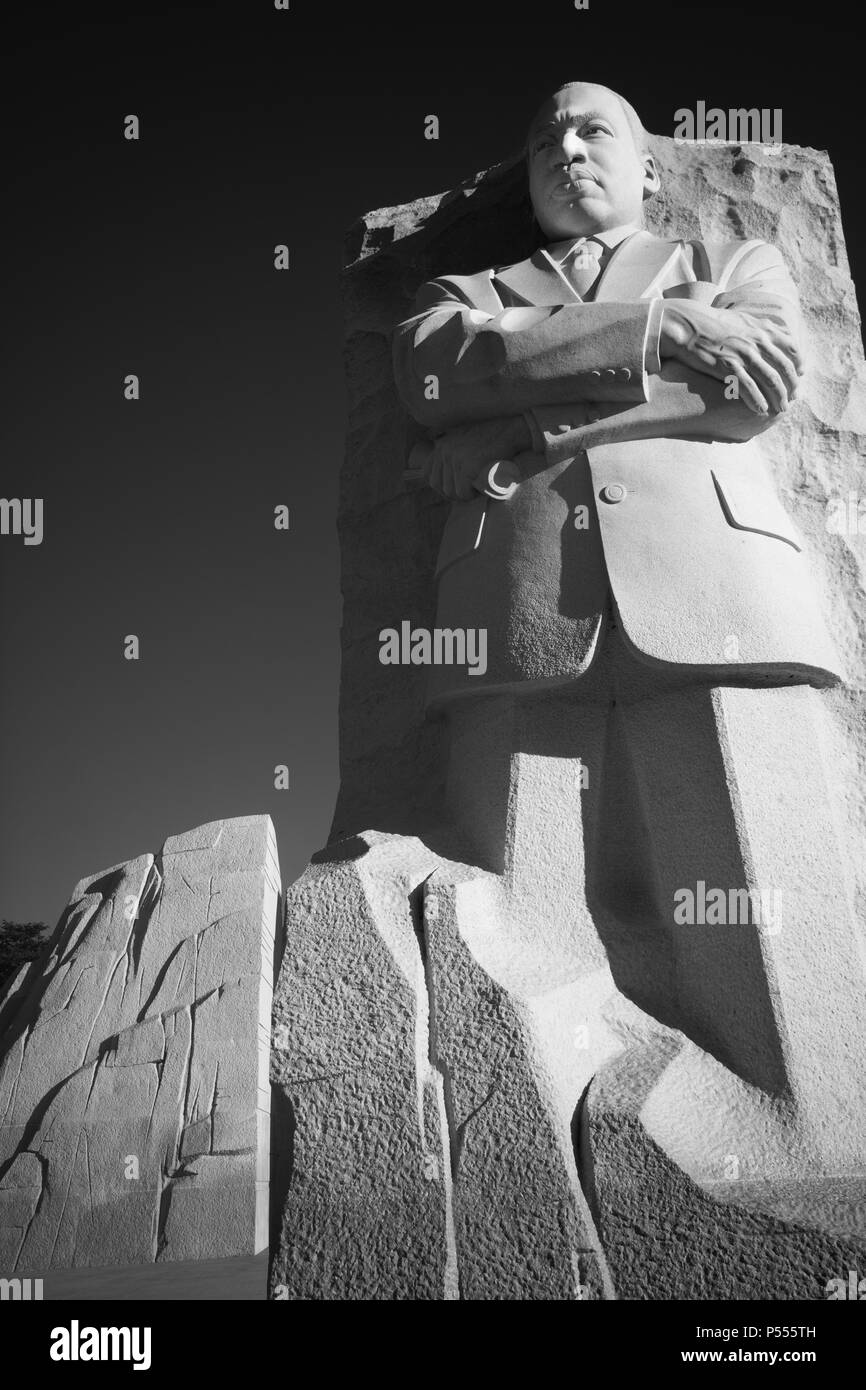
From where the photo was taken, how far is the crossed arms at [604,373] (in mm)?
3211

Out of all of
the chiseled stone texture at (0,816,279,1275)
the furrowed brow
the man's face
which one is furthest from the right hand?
the chiseled stone texture at (0,816,279,1275)

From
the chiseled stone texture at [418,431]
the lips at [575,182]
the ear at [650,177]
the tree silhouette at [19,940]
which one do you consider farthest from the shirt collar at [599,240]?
the tree silhouette at [19,940]

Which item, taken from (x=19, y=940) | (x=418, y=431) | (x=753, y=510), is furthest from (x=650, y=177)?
(x=19, y=940)

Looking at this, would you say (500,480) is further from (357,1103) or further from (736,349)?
(357,1103)

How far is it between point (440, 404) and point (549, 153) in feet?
3.11

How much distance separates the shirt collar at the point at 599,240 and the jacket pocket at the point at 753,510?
947mm

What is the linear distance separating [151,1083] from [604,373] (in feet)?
6.96

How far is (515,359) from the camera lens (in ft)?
10.8

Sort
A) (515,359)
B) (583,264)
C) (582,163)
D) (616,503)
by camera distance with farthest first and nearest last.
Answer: (582,163)
(583,264)
(515,359)
(616,503)

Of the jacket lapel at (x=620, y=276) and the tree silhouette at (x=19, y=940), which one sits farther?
the tree silhouette at (x=19, y=940)

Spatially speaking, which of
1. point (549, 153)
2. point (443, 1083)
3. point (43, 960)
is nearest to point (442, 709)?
point (443, 1083)

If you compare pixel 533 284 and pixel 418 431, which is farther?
pixel 418 431

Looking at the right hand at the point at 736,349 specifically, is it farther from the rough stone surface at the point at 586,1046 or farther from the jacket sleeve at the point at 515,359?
the rough stone surface at the point at 586,1046

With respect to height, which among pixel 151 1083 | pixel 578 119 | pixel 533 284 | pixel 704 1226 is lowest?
pixel 704 1226
